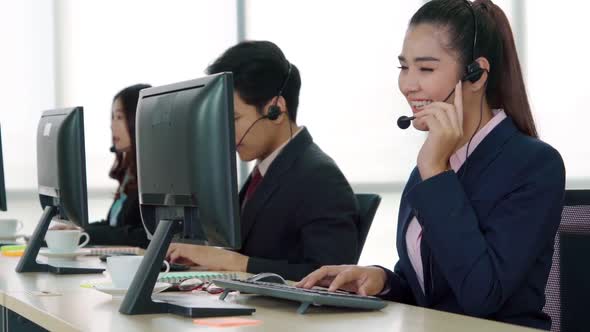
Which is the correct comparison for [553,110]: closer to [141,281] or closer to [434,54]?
[434,54]

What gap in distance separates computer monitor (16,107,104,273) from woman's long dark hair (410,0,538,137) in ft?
3.38

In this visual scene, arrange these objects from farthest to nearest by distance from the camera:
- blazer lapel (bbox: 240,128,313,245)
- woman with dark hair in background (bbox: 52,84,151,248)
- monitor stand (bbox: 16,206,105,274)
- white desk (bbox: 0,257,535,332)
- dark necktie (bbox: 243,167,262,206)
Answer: woman with dark hair in background (bbox: 52,84,151,248) < dark necktie (bbox: 243,167,262,206) < blazer lapel (bbox: 240,128,313,245) < monitor stand (bbox: 16,206,105,274) < white desk (bbox: 0,257,535,332)

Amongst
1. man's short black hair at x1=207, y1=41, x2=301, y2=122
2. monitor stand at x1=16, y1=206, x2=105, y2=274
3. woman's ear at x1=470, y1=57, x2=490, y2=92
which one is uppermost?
woman's ear at x1=470, y1=57, x2=490, y2=92

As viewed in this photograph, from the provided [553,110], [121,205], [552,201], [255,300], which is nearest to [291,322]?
[255,300]

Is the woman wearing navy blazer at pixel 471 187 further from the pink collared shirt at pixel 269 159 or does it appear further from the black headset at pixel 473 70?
the pink collared shirt at pixel 269 159

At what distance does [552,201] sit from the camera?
1.63 metres

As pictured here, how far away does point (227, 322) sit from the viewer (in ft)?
4.78

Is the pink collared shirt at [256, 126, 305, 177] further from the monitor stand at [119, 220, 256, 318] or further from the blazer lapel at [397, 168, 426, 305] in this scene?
the monitor stand at [119, 220, 256, 318]

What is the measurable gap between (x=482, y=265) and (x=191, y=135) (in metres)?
0.57

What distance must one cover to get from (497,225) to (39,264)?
4.36ft

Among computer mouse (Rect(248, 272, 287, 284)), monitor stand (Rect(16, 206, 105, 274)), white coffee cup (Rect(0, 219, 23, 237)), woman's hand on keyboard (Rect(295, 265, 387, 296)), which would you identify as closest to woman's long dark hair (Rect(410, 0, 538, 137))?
woman's hand on keyboard (Rect(295, 265, 387, 296))

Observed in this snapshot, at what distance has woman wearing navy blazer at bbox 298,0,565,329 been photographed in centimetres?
160

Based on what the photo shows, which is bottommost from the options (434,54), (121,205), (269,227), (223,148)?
(121,205)

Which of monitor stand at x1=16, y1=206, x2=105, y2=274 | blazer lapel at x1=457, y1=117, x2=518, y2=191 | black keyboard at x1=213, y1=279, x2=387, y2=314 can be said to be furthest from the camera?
monitor stand at x1=16, y1=206, x2=105, y2=274
